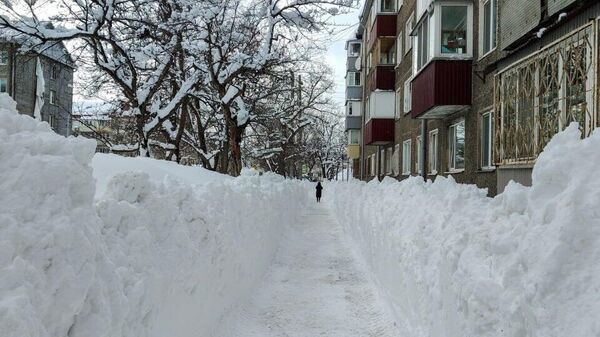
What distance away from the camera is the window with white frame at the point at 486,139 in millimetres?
11375

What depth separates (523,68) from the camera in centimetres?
793

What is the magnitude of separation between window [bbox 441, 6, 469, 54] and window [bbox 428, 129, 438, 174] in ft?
9.88

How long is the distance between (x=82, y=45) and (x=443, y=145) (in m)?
9.42

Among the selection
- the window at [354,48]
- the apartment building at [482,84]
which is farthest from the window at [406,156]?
the window at [354,48]

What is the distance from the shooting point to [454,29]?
515 inches

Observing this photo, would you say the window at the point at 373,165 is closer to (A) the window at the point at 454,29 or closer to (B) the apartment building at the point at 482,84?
(B) the apartment building at the point at 482,84

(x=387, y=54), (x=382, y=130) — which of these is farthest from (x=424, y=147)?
(x=387, y=54)

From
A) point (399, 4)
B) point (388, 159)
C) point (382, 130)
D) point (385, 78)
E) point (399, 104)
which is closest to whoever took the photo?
point (399, 104)

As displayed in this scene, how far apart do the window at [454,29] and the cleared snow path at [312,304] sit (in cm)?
581

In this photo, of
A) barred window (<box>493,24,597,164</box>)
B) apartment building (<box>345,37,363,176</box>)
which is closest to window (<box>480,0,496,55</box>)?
barred window (<box>493,24,597,164</box>)

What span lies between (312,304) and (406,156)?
556 inches

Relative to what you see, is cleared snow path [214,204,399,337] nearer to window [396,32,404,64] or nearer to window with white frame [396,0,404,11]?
window [396,32,404,64]

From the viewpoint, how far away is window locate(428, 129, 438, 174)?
1521 centimetres

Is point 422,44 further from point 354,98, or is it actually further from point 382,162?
point 354,98
